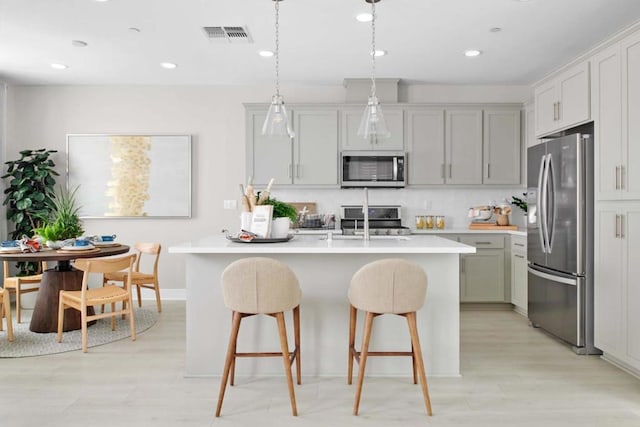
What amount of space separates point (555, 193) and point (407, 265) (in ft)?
6.46

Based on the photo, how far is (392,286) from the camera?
100 inches

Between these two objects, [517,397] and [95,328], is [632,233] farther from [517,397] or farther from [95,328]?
[95,328]

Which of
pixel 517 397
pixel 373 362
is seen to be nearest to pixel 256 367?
pixel 373 362

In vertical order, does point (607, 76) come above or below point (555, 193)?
above

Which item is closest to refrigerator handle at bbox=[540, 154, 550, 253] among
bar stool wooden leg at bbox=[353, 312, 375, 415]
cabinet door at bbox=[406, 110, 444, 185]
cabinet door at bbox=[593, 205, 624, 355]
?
cabinet door at bbox=[593, 205, 624, 355]

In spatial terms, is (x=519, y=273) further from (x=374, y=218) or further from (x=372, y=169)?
(x=372, y=169)

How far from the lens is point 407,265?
255cm

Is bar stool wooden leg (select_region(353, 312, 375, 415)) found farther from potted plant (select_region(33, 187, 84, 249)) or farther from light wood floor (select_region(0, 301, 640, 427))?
potted plant (select_region(33, 187, 84, 249))

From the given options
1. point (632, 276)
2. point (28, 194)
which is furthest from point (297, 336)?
point (28, 194)

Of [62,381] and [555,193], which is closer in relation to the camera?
[62,381]

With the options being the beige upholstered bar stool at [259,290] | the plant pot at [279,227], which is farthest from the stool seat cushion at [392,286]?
the plant pot at [279,227]

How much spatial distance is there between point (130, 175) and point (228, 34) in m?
2.48

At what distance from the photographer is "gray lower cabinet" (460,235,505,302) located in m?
5.12

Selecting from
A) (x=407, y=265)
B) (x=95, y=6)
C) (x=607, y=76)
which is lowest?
(x=407, y=265)
